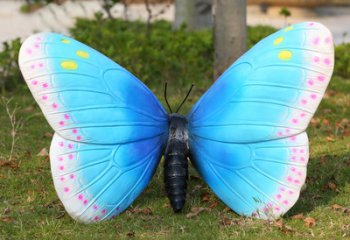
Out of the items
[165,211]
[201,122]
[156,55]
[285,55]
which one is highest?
[285,55]

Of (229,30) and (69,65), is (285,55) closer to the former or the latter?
(69,65)

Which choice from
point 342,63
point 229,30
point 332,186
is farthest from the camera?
point 342,63

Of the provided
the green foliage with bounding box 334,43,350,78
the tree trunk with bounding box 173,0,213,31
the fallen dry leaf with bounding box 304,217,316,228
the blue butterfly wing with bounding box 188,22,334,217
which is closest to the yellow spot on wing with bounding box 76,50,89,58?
the blue butterfly wing with bounding box 188,22,334,217

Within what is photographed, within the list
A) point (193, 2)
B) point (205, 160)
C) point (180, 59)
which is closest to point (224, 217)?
point (205, 160)

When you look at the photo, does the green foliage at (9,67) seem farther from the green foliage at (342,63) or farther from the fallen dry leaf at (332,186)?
the fallen dry leaf at (332,186)

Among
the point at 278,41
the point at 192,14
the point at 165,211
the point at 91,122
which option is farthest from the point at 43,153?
the point at 192,14

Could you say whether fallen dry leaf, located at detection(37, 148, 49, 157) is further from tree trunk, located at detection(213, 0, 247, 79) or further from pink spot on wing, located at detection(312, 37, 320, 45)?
pink spot on wing, located at detection(312, 37, 320, 45)
